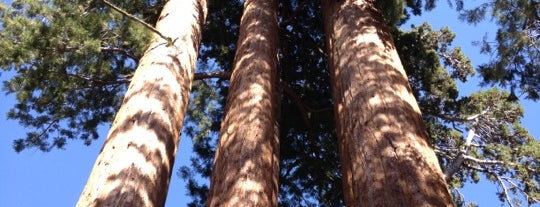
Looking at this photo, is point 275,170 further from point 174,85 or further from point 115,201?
point 115,201

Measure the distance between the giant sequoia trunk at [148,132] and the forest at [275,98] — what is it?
0.04 feet

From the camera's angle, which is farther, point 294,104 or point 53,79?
point 294,104

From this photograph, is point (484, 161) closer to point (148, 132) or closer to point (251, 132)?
point (251, 132)

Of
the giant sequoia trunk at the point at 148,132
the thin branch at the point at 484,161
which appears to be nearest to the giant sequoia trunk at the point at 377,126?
the giant sequoia trunk at the point at 148,132

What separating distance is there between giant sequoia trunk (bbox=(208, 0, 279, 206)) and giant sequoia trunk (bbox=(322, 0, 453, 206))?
0.61 metres

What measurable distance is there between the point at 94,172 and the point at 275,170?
147 centimetres

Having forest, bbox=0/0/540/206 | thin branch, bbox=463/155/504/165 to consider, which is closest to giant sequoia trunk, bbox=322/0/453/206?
forest, bbox=0/0/540/206

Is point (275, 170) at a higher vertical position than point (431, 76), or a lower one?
lower

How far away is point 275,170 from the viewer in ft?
13.9

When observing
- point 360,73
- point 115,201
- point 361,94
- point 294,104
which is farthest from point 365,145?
point 294,104

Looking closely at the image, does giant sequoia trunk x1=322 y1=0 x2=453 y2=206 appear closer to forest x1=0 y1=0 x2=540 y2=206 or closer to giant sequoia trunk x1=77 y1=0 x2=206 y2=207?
forest x1=0 y1=0 x2=540 y2=206

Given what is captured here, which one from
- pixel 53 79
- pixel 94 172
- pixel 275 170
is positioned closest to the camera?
pixel 94 172

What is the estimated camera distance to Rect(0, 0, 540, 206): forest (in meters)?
3.31

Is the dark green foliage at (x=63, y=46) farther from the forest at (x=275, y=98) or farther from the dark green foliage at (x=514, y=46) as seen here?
the dark green foliage at (x=514, y=46)
